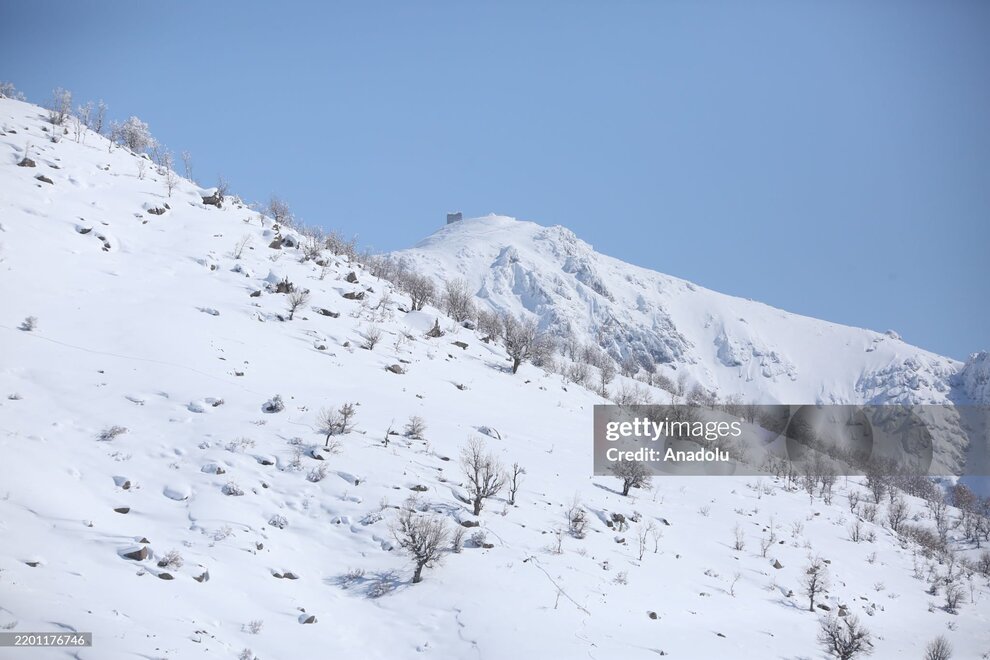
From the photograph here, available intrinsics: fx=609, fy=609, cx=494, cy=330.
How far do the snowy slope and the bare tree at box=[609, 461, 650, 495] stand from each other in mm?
722

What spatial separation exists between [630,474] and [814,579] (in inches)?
282

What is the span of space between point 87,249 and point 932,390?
526 feet

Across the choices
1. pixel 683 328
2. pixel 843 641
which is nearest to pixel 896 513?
pixel 843 641

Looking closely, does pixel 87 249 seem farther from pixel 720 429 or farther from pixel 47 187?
pixel 720 429

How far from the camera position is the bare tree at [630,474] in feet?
77.1

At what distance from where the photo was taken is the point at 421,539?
45.4ft

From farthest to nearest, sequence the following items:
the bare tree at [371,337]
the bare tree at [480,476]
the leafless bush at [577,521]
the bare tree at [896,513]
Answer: the bare tree at [896,513], the bare tree at [371,337], the leafless bush at [577,521], the bare tree at [480,476]

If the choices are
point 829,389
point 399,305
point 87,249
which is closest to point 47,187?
point 87,249

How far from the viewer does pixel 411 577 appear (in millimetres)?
13750

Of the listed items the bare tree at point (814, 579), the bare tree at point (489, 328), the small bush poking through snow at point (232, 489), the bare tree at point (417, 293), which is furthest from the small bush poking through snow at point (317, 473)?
the bare tree at point (489, 328)

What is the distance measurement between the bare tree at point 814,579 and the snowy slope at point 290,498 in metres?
0.40

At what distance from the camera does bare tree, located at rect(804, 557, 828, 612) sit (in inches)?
719

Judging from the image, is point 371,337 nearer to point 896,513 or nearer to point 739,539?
point 739,539

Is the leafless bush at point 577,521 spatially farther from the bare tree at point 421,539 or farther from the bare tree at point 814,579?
the bare tree at point 814,579
